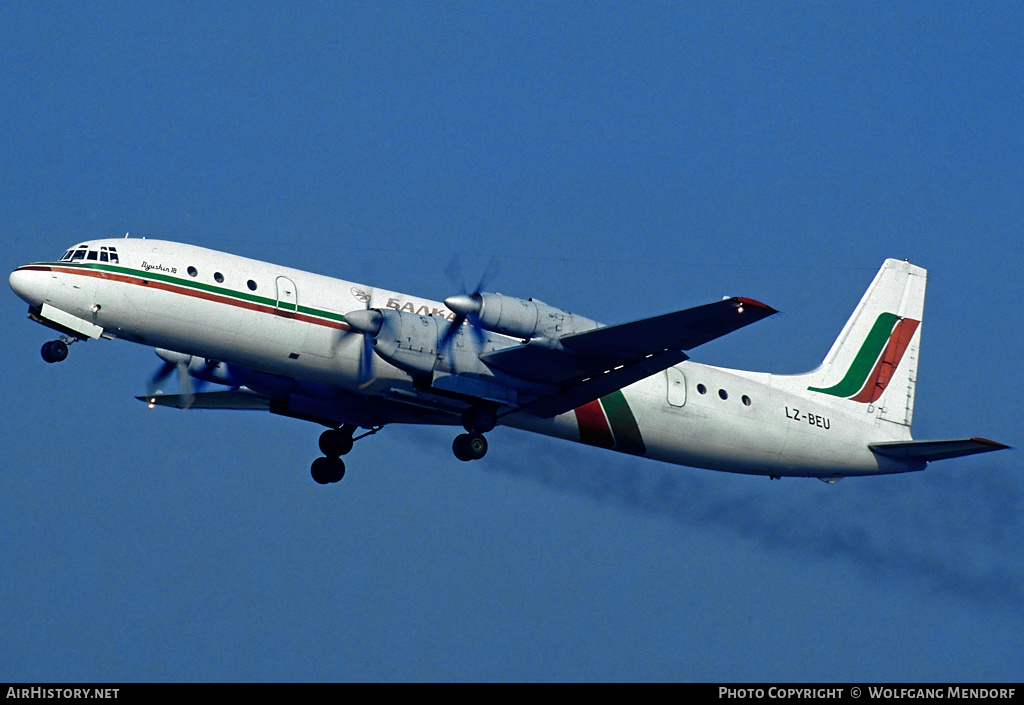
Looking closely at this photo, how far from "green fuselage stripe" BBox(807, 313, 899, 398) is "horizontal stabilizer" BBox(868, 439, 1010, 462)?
6.36 feet

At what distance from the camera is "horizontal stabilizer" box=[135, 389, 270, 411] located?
31656 millimetres

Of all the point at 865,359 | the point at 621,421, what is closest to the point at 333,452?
the point at 621,421

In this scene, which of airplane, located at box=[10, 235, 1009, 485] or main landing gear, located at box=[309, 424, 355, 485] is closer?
airplane, located at box=[10, 235, 1009, 485]

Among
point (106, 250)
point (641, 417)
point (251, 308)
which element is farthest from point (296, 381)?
point (641, 417)

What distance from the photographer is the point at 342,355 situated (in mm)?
27062

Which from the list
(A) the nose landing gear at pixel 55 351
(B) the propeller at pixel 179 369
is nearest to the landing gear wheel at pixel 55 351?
(A) the nose landing gear at pixel 55 351

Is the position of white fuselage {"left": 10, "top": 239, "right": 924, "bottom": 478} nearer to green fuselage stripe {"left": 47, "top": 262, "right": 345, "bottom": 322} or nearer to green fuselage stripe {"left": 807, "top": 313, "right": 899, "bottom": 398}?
green fuselage stripe {"left": 47, "top": 262, "right": 345, "bottom": 322}

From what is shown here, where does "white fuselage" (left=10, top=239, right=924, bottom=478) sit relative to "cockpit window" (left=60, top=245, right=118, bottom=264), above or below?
below

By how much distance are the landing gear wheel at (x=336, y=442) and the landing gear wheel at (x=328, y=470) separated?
0.17 meters

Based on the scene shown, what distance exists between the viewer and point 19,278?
83.0ft

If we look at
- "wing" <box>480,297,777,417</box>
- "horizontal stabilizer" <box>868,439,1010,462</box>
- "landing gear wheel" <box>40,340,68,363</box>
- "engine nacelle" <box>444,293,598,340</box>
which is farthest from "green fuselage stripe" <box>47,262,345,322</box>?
"horizontal stabilizer" <box>868,439,1010,462</box>
